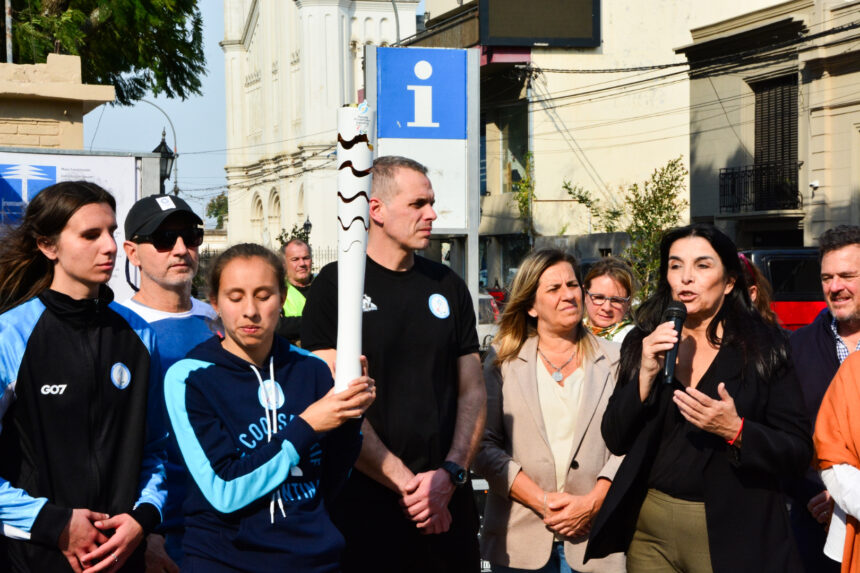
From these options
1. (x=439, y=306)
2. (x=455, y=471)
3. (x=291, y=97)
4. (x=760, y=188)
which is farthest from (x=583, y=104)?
(x=455, y=471)

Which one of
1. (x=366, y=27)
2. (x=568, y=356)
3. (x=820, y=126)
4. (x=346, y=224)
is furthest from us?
(x=366, y=27)

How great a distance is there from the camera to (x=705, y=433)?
4.42 metres

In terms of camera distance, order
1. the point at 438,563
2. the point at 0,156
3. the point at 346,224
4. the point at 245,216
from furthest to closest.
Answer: the point at 245,216, the point at 0,156, the point at 438,563, the point at 346,224

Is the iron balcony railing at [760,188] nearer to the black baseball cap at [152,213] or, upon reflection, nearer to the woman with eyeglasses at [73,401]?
the black baseball cap at [152,213]

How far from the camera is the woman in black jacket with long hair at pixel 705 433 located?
4.24 m

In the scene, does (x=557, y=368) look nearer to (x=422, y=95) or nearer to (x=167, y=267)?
(x=167, y=267)

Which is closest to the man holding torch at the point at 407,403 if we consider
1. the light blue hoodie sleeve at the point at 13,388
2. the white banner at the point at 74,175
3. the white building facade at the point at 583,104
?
the light blue hoodie sleeve at the point at 13,388

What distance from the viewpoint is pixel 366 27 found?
2377 inches

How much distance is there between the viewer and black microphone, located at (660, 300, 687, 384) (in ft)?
13.7

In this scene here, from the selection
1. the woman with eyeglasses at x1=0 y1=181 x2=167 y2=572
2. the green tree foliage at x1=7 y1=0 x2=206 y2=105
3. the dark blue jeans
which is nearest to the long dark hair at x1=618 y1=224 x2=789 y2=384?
the dark blue jeans

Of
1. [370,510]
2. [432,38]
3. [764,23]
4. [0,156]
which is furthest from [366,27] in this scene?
[370,510]

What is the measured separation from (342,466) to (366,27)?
58.5 m

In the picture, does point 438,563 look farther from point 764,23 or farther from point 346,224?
point 764,23

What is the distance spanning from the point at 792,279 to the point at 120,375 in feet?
52.0
